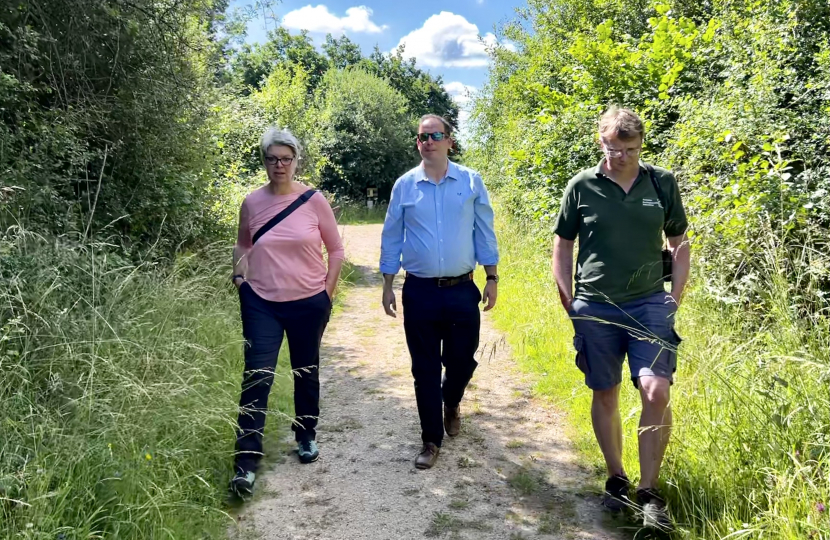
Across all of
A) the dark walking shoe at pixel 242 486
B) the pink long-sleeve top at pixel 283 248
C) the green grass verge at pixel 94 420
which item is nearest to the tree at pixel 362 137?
the pink long-sleeve top at pixel 283 248

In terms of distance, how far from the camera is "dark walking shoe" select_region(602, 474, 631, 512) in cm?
301

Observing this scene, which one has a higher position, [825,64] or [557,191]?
[825,64]

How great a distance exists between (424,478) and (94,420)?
70.5 inches

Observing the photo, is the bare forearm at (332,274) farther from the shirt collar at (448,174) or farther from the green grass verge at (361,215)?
the green grass verge at (361,215)

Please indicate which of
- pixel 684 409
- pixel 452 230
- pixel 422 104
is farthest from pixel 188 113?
pixel 422 104

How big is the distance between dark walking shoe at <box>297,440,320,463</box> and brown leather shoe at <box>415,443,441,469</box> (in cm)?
64

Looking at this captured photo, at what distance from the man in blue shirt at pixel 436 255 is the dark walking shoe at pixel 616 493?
41.7 inches

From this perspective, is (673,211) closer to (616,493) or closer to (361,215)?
(616,493)

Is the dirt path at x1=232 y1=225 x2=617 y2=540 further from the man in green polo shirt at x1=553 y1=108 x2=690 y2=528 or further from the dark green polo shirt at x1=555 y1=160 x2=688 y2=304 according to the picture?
the dark green polo shirt at x1=555 y1=160 x2=688 y2=304

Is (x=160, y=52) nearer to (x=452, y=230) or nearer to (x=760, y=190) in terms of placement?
(x=452, y=230)

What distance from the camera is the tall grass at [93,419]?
239 centimetres

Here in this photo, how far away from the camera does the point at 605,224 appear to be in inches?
115

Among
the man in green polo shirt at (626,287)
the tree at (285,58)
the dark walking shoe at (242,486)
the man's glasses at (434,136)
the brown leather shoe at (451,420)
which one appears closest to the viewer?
the man in green polo shirt at (626,287)

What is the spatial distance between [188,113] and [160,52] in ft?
2.95
